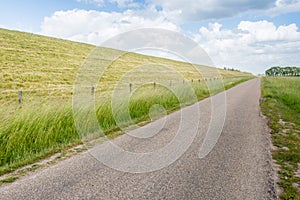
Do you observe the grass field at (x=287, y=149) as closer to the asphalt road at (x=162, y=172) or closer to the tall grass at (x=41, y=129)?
the asphalt road at (x=162, y=172)

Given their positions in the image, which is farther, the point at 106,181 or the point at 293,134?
the point at 293,134

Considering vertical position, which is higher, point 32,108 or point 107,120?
point 32,108

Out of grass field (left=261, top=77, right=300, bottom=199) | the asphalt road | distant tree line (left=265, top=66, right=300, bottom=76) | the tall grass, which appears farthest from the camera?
distant tree line (left=265, top=66, right=300, bottom=76)

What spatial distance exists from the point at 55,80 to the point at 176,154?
19.3m

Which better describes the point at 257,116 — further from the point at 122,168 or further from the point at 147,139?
the point at 122,168

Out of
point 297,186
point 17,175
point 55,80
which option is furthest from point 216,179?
point 55,80

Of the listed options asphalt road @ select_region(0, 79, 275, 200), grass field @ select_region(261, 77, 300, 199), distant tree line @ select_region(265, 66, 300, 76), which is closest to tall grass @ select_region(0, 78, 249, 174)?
asphalt road @ select_region(0, 79, 275, 200)

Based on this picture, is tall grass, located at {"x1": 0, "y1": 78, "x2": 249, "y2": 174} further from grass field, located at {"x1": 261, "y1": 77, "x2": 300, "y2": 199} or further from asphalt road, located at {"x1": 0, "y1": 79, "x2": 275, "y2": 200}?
grass field, located at {"x1": 261, "y1": 77, "x2": 300, "y2": 199}

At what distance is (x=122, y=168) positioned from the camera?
4.46 m

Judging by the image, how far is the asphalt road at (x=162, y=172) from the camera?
3561mm

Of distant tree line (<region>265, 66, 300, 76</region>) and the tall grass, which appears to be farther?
distant tree line (<region>265, 66, 300, 76</region>)

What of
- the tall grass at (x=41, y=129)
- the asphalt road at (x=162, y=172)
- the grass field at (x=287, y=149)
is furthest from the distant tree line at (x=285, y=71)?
the asphalt road at (x=162, y=172)

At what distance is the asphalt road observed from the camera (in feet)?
11.7

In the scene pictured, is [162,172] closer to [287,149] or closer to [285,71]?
[287,149]
